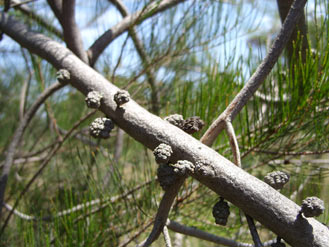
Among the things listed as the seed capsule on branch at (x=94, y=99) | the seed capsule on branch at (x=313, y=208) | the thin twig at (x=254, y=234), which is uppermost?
the seed capsule on branch at (x=94, y=99)

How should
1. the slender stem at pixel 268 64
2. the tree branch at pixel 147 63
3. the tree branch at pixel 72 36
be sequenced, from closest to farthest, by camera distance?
the slender stem at pixel 268 64 < the tree branch at pixel 72 36 < the tree branch at pixel 147 63

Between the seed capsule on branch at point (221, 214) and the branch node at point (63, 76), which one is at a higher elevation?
the branch node at point (63, 76)

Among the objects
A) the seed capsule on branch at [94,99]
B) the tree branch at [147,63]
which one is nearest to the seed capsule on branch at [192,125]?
the seed capsule on branch at [94,99]

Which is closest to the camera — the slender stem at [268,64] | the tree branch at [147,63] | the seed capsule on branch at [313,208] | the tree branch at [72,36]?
the seed capsule on branch at [313,208]

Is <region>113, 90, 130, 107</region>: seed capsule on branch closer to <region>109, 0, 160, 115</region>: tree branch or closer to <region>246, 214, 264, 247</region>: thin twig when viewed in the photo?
<region>246, 214, 264, 247</region>: thin twig

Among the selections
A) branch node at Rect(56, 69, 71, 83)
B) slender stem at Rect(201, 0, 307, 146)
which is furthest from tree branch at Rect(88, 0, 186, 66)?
slender stem at Rect(201, 0, 307, 146)

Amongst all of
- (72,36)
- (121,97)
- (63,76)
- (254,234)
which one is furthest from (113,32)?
(254,234)

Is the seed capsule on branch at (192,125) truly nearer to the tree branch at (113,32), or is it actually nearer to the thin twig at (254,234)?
the thin twig at (254,234)

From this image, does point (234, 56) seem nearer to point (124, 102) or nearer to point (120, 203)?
point (124, 102)

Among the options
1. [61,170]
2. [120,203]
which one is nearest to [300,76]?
[120,203]
